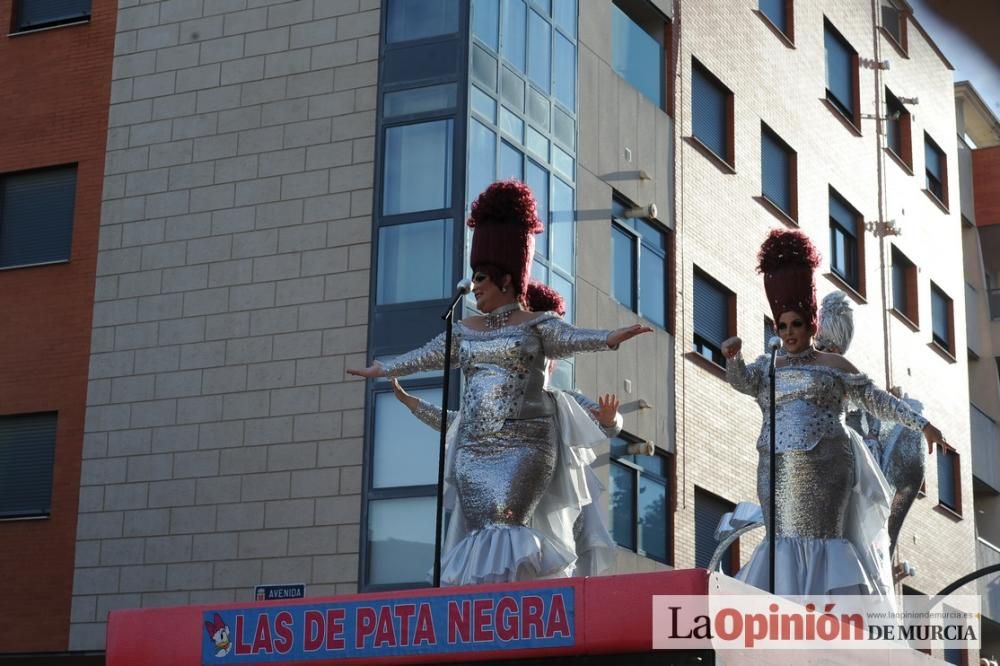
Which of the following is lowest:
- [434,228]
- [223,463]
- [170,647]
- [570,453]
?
[170,647]

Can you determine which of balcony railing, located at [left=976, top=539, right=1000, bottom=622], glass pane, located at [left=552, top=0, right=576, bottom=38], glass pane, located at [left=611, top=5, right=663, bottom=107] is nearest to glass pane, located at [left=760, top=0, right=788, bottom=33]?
glass pane, located at [left=611, top=5, right=663, bottom=107]

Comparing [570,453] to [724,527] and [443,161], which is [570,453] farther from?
[443,161]

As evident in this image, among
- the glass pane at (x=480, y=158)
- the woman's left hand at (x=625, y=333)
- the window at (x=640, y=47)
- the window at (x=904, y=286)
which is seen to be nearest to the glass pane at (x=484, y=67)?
the glass pane at (x=480, y=158)

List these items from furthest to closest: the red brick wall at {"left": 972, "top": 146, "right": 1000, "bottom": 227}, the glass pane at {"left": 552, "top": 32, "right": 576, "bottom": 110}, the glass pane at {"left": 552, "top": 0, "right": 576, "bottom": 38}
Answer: the red brick wall at {"left": 972, "top": 146, "right": 1000, "bottom": 227} → the glass pane at {"left": 552, "top": 0, "right": 576, "bottom": 38} → the glass pane at {"left": 552, "top": 32, "right": 576, "bottom": 110}

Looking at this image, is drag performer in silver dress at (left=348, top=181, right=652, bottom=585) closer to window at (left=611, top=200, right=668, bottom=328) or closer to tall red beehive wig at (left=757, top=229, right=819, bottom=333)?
tall red beehive wig at (left=757, top=229, right=819, bottom=333)

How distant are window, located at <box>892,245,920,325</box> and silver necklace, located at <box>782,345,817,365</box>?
18.7m

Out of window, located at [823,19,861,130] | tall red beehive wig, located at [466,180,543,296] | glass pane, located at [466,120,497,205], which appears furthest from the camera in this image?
window, located at [823,19,861,130]

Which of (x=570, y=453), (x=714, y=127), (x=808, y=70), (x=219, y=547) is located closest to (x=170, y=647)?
(x=570, y=453)

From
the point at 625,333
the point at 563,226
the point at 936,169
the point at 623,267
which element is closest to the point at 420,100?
the point at 563,226

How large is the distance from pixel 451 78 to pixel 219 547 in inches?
207

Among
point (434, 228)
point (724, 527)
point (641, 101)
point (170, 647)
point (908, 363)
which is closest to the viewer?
point (170, 647)

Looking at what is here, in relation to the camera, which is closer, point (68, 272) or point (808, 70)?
point (68, 272)

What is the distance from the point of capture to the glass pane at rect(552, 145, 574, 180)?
55.0ft

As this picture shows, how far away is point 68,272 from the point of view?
54.6ft
